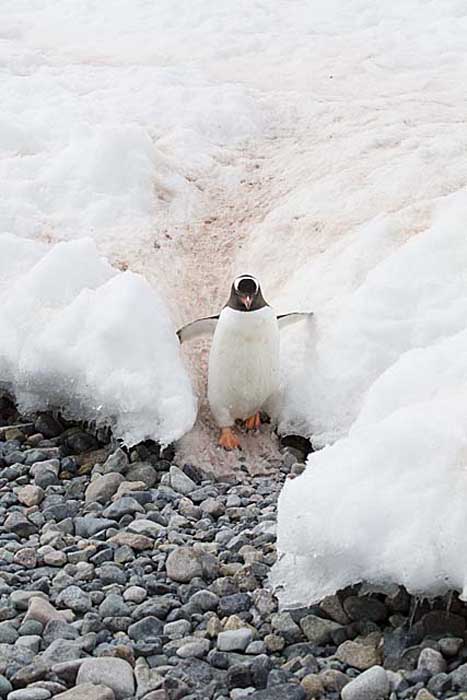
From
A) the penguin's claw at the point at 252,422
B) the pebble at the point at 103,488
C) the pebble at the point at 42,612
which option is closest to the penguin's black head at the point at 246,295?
the penguin's claw at the point at 252,422

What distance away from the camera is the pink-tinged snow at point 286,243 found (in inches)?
128

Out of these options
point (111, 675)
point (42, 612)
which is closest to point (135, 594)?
point (42, 612)

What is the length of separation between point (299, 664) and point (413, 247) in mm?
2462

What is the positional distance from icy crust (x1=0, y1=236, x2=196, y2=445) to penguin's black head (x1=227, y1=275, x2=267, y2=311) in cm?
34

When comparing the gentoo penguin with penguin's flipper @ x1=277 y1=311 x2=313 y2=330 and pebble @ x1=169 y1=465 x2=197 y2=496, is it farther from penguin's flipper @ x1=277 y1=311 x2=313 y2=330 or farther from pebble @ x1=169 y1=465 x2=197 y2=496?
pebble @ x1=169 y1=465 x2=197 y2=496

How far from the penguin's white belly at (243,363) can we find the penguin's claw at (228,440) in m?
0.04

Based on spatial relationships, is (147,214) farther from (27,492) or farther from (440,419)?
(440,419)

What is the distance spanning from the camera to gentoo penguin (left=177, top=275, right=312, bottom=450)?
4684 mm

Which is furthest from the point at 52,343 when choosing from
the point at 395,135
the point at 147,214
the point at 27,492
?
the point at 395,135

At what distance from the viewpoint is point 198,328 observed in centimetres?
490

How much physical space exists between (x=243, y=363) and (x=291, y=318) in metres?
0.37

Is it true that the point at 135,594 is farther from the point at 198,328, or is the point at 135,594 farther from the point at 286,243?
the point at 286,243

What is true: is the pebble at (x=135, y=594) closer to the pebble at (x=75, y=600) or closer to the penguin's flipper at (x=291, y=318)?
the pebble at (x=75, y=600)

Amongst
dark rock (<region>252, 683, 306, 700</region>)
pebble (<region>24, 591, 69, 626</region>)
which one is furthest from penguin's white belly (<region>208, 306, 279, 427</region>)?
dark rock (<region>252, 683, 306, 700</region>)
